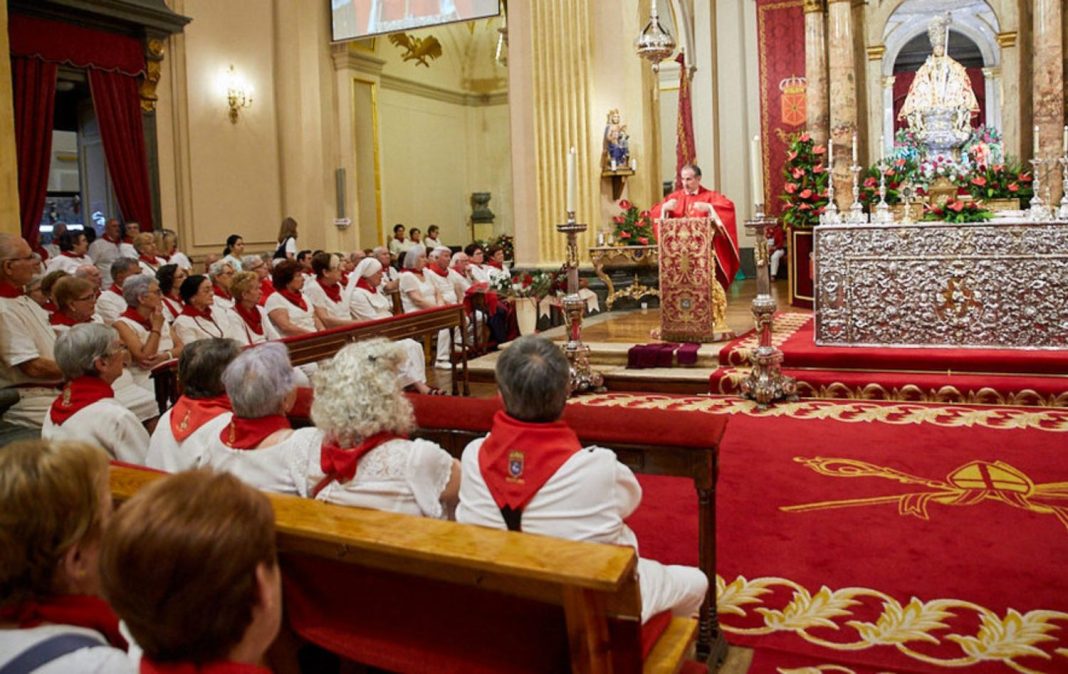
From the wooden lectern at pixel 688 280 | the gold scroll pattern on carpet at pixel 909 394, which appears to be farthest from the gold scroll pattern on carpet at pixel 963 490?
the wooden lectern at pixel 688 280

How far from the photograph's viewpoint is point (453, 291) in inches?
394

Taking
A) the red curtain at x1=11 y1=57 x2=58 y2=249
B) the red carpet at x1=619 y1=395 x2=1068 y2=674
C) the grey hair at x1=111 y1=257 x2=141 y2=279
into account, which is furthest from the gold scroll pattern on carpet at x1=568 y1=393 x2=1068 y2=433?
the red curtain at x1=11 y1=57 x2=58 y2=249

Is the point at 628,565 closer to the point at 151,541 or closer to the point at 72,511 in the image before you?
the point at 151,541

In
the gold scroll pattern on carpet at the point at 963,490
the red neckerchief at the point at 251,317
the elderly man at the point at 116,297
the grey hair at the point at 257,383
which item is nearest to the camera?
the grey hair at the point at 257,383

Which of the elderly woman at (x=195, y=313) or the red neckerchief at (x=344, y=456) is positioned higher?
the elderly woman at (x=195, y=313)

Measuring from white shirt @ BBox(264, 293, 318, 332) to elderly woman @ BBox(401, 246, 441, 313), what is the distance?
221 centimetres

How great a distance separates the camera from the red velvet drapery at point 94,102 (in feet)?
32.8

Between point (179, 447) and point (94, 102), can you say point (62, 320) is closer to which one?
point (179, 447)

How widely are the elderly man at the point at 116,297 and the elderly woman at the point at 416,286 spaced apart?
2.87 metres

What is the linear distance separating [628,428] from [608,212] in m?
8.31

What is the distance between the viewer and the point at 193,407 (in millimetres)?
2994

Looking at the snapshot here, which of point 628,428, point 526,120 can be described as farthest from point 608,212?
point 628,428

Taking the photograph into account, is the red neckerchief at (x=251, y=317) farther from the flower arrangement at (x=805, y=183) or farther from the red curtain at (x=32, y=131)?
the flower arrangement at (x=805, y=183)

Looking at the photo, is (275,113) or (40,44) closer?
(40,44)
